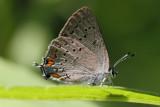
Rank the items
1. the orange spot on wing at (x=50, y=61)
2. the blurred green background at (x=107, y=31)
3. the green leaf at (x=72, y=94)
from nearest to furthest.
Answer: the green leaf at (x=72, y=94), the orange spot on wing at (x=50, y=61), the blurred green background at (x=107, y=31)

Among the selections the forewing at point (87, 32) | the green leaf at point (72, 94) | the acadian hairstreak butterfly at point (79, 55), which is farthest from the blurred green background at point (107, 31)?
the green leaf at point (72, 94)

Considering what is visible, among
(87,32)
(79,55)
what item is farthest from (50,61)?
(87,32)

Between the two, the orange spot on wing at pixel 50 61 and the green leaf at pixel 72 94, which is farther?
the orange spot on wing at pixel 50 61

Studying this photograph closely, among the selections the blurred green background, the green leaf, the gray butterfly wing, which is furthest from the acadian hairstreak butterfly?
the green leaf

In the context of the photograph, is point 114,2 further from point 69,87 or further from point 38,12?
point 69,87

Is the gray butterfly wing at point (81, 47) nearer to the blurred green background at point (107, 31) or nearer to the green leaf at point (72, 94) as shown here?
the blurred green background at point (107, 31)

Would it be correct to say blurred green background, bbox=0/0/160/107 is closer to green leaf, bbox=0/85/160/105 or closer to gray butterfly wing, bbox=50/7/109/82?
gray butterfly wing, bbox=50/7/109/82
